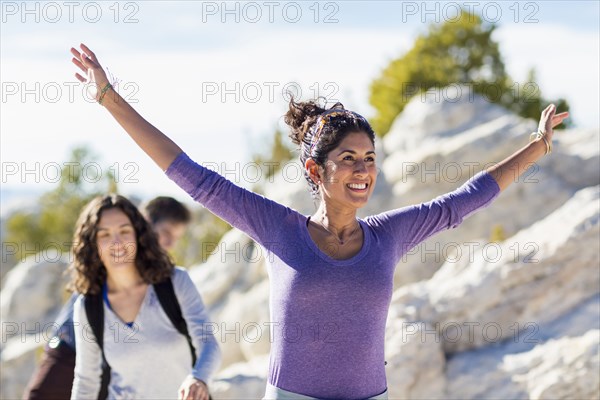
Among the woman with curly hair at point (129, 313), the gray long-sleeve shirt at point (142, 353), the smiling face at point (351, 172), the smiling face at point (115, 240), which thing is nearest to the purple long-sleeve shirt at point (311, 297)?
the smiling face at point (351, 172)

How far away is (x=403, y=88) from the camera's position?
20375mm

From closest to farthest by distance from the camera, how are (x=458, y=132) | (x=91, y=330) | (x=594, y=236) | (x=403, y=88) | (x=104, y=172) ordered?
(x=91, y=330) < (x=594, y=236) < (x=458, y=132) < (x=403, y=88) < (x=104, y=172)

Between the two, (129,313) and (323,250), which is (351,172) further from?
(129,313)

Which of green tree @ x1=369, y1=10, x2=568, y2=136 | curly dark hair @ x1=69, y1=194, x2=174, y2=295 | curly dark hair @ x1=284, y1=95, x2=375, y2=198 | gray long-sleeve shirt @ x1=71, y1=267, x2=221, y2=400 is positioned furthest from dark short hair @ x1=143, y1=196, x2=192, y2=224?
green tree @ x1=369, y1=10, x2=568, y2=136

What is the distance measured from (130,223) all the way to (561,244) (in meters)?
3.69

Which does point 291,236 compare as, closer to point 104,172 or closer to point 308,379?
point 308,379

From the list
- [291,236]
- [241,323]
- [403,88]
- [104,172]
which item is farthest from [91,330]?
[104,172]

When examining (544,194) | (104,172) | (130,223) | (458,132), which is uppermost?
(104,172)

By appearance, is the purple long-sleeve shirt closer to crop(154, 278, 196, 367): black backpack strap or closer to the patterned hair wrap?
the patterned hair wrap

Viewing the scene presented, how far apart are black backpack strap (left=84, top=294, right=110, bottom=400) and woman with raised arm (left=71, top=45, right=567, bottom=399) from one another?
1513 mm

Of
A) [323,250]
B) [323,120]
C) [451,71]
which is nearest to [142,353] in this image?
[323,250]

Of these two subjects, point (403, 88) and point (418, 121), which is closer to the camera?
point (418, 121)

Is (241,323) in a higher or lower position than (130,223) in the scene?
higher

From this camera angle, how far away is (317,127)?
3248mm
